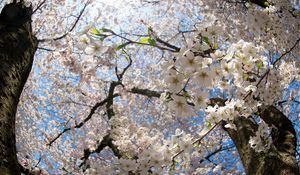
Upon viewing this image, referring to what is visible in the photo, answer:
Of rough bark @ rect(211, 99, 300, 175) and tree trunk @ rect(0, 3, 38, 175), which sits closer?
tree trunk @ rect(0, 3, 38, 175)

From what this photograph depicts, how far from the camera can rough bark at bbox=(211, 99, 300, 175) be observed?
3.74 meters

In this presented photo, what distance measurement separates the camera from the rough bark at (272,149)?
374 cm

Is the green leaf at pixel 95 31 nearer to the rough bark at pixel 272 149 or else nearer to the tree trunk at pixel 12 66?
the tree trunk at pixel 12 66

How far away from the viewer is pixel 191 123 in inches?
475

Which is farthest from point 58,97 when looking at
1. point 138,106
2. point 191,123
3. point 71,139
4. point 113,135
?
point 113,135

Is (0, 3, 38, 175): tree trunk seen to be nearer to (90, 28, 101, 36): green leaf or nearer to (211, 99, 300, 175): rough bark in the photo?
(90, 28, 101, 36): green leaf

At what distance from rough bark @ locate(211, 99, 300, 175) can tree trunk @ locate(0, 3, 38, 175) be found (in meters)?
2.37

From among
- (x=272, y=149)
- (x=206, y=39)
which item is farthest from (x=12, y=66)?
(x=272, y=149)

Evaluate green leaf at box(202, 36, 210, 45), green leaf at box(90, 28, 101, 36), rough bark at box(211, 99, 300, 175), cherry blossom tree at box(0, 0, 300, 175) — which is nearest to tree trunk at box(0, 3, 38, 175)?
cherry blossom tree at box(0, 0, 300, 175)

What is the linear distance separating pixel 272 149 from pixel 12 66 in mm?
3037

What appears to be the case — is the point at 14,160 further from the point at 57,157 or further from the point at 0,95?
the point at 57,157

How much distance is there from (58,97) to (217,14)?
7.81 m

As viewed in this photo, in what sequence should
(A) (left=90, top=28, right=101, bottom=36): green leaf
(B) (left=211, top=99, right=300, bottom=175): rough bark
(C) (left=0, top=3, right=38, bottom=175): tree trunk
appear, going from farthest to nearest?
(B) (left=211, top=99, right=300, bottom=175): rough bark
(C) (left=0, top=3, right=38, bottom=175): tree trunk
(A) (left=90, top=28, right=101, bottom=36): green leaf

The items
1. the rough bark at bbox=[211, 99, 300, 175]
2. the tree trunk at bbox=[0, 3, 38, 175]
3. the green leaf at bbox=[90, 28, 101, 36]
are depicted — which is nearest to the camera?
the green leaf at bbox=[90, 28, 101, 36]
